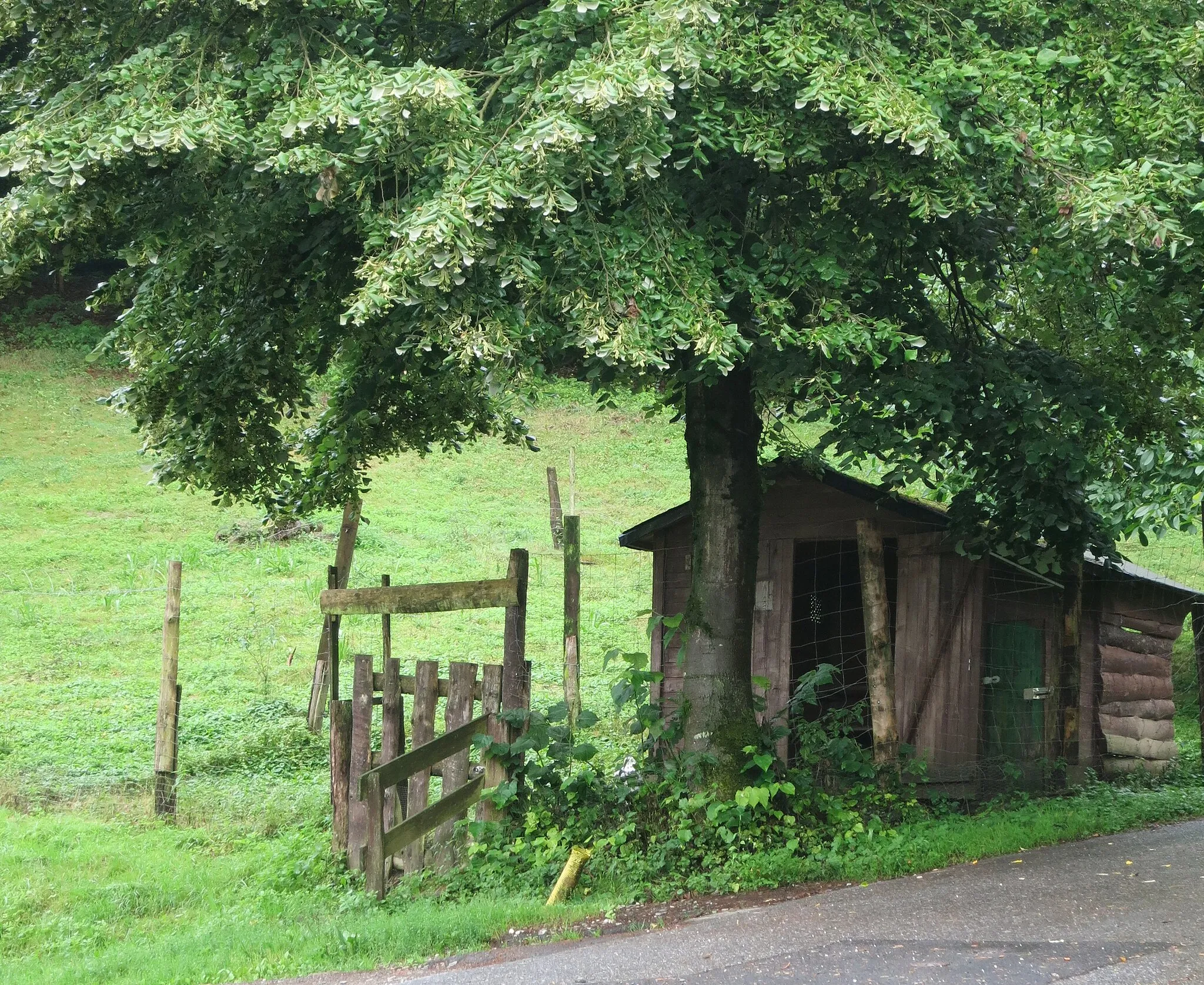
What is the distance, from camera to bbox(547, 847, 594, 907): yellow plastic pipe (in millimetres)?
7742

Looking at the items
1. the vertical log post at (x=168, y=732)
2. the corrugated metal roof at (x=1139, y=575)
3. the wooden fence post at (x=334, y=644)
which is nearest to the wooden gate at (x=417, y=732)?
the wooden fence post at (x=334, y=644)

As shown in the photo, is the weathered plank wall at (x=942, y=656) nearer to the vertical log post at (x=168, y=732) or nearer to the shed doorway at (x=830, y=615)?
the shed doorway at (x=830, y=615)

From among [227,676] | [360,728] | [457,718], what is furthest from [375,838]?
[227,676]

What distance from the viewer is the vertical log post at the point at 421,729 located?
28.9 ft

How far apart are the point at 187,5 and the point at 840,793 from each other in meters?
7.41

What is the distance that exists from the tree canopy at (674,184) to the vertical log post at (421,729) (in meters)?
2.29

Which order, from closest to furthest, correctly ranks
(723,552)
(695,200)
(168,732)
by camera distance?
(695,200), (723,552), (168,732)

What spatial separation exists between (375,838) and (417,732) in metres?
1.23

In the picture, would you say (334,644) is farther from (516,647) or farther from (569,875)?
(569,875)

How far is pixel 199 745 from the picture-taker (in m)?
14.2

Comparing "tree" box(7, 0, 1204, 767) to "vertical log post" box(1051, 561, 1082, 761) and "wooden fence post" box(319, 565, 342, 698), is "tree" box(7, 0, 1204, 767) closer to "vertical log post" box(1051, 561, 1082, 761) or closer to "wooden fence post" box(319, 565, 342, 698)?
"vertical log post" box(1051, 561, 1082, 761)

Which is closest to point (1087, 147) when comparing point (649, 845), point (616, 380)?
point (616, 380)

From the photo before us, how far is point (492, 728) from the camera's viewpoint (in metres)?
8.72

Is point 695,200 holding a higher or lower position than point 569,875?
higher
